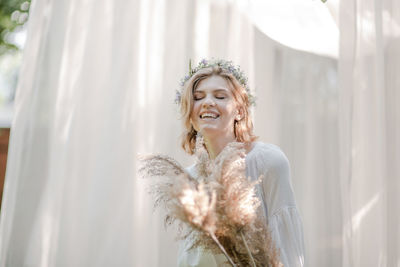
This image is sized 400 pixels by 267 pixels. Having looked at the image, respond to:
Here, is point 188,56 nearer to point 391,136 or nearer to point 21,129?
point 21,129

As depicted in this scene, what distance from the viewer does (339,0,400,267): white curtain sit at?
1437 millimetres

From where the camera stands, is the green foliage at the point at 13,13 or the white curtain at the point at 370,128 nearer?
the white curtain at the point at 370,128

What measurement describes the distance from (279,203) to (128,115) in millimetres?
1130

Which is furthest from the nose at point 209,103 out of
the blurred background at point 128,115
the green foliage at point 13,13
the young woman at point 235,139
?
the green foliage at point 13,13

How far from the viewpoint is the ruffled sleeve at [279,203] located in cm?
99

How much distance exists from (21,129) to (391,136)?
1563 mm

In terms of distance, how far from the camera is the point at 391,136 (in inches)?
57.2

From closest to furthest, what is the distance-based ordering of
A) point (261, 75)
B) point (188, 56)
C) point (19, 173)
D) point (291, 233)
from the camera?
point (291, 233) → point (19, 173) → point (188, 56) → point (261, 75)

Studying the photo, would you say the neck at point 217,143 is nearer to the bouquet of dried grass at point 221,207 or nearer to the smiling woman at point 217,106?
the smiling woman at point 217,106

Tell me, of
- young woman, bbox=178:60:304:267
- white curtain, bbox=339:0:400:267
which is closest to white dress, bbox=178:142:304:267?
→ young woman, bbox=178:60:304:267

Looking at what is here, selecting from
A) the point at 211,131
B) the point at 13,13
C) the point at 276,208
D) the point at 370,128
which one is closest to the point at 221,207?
the point at 276,208

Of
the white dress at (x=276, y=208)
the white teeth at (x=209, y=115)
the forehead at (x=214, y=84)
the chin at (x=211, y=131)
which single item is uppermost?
the forehead at (x=214, y=84)

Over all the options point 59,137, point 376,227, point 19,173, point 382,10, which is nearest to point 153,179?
point 59,137

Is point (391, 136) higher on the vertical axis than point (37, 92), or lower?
lower
